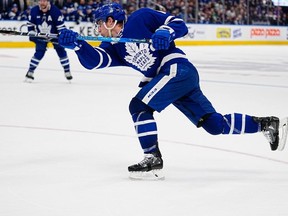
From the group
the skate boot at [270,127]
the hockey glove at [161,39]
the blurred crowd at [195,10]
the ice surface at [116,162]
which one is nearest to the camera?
the ice surface at [116,162]

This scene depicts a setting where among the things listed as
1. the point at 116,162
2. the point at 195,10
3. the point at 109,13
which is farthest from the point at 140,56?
the point at 195,10

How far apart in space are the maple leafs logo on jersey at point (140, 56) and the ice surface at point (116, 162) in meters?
0.56

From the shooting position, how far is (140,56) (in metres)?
3.06

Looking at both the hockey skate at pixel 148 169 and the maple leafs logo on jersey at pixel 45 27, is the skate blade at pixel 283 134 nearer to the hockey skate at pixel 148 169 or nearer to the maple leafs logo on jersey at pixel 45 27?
the hockey skate at pixel 148 169

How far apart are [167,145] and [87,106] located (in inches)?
73.1

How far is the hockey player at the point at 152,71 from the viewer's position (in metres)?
2.98

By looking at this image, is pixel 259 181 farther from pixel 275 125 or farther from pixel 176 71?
pixel 176 71

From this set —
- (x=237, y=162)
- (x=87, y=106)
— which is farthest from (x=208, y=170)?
(x=87, y=106)

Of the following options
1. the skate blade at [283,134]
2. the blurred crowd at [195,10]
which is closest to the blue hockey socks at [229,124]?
the skate blade at [283,134]

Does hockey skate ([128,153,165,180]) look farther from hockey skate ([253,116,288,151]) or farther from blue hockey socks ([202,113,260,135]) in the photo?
hockey skate ([253,116,288,151])

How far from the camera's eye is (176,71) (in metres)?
3.02

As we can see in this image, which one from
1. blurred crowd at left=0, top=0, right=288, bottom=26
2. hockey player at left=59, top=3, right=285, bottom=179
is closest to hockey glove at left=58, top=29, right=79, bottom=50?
hockey player at left=59, top=3, right=285, bottom=179

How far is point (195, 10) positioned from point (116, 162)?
1514 cm

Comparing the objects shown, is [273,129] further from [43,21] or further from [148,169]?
[43,21]
